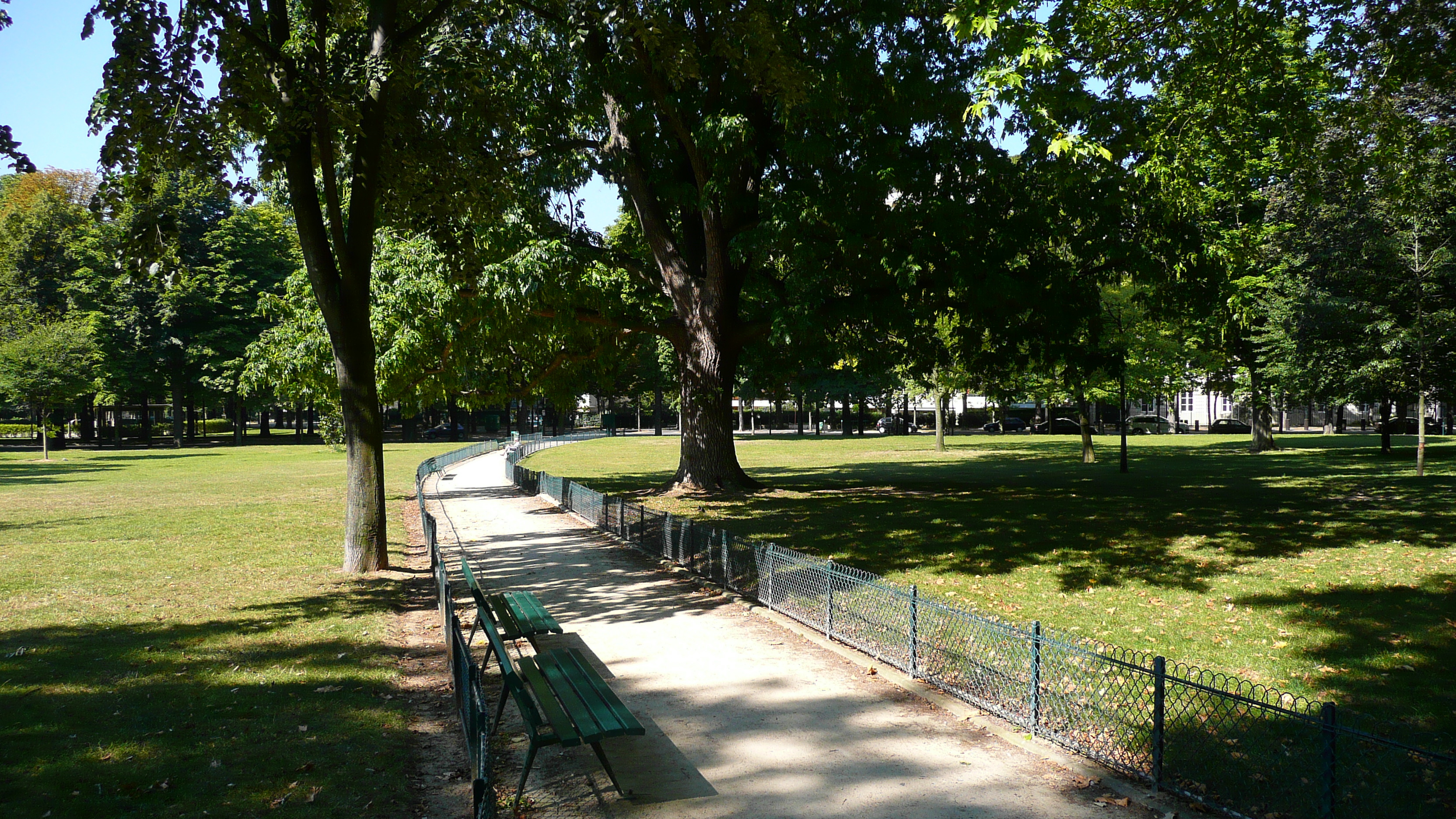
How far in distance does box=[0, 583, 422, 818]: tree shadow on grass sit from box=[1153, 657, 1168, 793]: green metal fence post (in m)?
5.01


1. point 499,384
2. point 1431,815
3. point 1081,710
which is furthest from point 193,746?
point 499,384

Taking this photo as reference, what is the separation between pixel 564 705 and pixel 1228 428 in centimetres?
7779

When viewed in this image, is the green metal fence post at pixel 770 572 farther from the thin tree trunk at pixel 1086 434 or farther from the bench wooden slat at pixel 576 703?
the thin tree trunk at pixel 1086 434

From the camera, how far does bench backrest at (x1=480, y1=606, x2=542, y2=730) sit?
18.8 feet

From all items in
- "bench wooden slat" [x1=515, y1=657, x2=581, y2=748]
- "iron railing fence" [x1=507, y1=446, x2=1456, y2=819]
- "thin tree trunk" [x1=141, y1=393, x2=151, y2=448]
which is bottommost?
"iron railing fence" [x1=507, y1=446, x2=1456, y2=819]

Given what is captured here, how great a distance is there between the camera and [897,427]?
7731cm

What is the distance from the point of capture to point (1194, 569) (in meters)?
12.5

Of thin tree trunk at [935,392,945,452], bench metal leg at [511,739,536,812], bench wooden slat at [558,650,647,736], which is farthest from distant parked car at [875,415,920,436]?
bench metal leg at [511,739,536,812]

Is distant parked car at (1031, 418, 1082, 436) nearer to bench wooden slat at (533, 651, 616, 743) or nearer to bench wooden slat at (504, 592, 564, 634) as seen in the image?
bench wooden slat at (504, 592, 564, 634)

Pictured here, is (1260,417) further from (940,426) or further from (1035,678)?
(1035,678)

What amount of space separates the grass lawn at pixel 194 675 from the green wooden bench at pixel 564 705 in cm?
97

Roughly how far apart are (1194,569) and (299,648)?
1148 centimetres

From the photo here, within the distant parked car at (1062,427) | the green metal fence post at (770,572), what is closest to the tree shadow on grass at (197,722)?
the green metal fence post at (770,572)

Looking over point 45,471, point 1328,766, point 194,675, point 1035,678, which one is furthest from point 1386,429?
point 45,471
